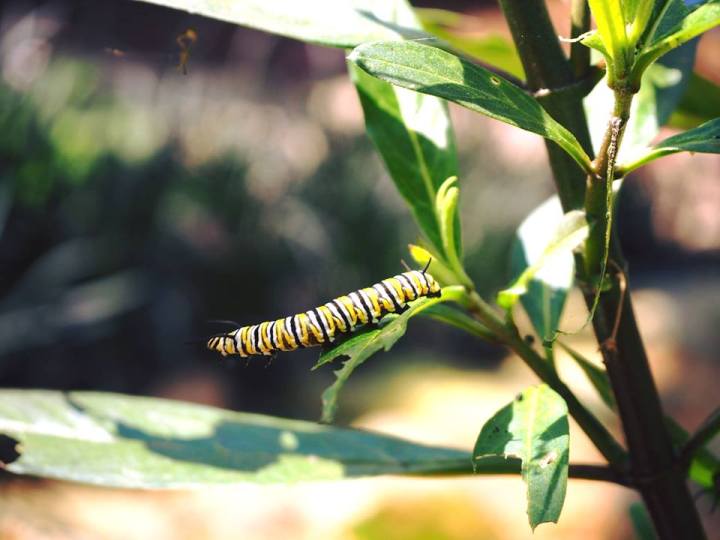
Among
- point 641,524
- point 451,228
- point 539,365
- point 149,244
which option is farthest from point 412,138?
point 149,244

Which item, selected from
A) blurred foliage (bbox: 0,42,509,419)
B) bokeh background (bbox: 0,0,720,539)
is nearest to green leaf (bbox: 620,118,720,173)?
bokeh background (bbox: 0,0,720,539)

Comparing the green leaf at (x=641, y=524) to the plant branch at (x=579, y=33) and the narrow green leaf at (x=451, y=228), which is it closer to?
the narrow green leaf at (x=451, y=228)

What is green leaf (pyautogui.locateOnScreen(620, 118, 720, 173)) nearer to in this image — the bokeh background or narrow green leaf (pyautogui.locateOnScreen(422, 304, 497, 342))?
narrow green leaf (pyautogui.locateOnScreen(422, 304, 497, 342))

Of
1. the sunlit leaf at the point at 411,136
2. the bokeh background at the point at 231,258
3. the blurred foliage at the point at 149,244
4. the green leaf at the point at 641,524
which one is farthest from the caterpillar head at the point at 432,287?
the blurred foliage at the point at 149,244

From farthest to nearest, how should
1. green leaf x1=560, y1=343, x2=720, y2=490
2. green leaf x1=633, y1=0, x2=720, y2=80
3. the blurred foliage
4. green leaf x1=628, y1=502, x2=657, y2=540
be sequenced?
the blurred foliage, green leaf x1=628, y1=502, x2=657, y2=540, green leaf x1=560, y1=343, x2=720, y2=490, green leaf x1=633, y1=0, x2=720, y2=80

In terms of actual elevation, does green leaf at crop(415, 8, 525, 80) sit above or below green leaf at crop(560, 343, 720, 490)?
above

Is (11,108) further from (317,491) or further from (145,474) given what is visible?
(145,474)

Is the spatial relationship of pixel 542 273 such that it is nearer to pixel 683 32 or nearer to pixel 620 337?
pixel 620 337
